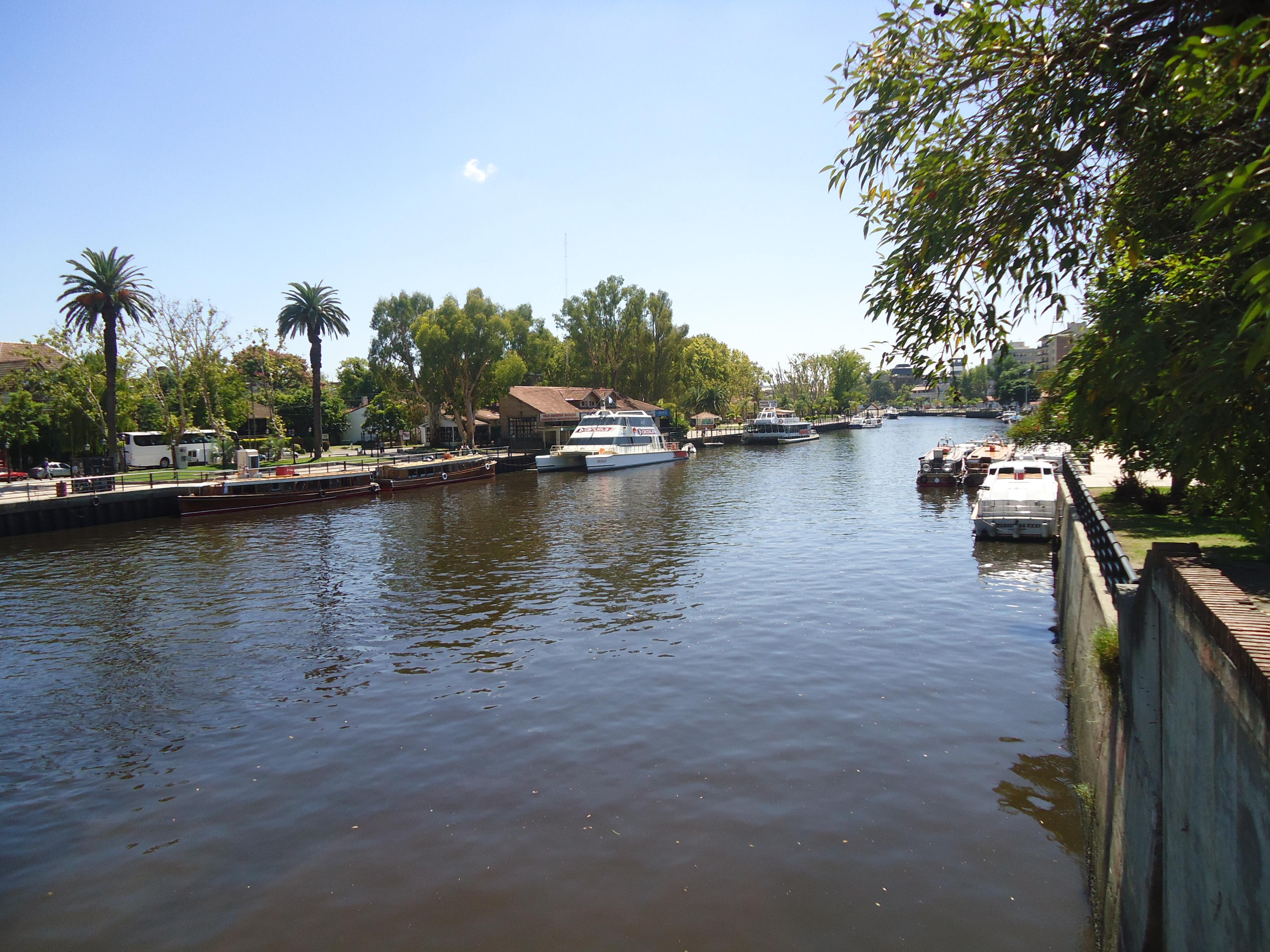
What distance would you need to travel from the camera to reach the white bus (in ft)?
181

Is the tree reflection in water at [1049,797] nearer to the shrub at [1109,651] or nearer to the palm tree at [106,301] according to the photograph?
the shrub at [1109,651]

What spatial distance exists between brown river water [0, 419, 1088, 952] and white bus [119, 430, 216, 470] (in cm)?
3607

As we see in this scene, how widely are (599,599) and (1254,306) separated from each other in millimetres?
17667

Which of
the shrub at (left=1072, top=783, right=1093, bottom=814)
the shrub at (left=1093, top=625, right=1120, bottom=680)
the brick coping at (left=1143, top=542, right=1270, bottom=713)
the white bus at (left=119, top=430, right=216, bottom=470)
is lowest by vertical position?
the shrub at (left=1072, top=783, right=1093, bottom=814)

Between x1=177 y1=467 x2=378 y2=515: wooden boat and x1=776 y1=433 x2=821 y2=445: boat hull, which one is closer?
x1=177 y1=467 x2=378 y2=515: wooden boat

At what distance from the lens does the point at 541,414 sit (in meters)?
76.4

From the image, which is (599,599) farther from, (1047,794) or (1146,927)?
(1146,927)

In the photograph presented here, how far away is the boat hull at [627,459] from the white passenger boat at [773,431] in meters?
25.5

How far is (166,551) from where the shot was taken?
2883cm

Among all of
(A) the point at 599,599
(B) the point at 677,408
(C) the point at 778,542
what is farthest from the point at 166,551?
(B) the point at 677,408

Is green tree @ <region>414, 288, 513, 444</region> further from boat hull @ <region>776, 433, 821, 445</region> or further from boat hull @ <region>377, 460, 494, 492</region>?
boat hull @ <region>776, 433, 821, 445</region>

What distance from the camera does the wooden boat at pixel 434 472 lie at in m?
48.4

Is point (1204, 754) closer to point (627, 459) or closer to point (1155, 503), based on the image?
point (1155, 503)

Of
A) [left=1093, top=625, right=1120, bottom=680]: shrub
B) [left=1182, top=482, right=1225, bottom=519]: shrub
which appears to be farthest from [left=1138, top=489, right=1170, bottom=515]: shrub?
[left=1093, top=625, right=1120, bottom=680]: shrub
